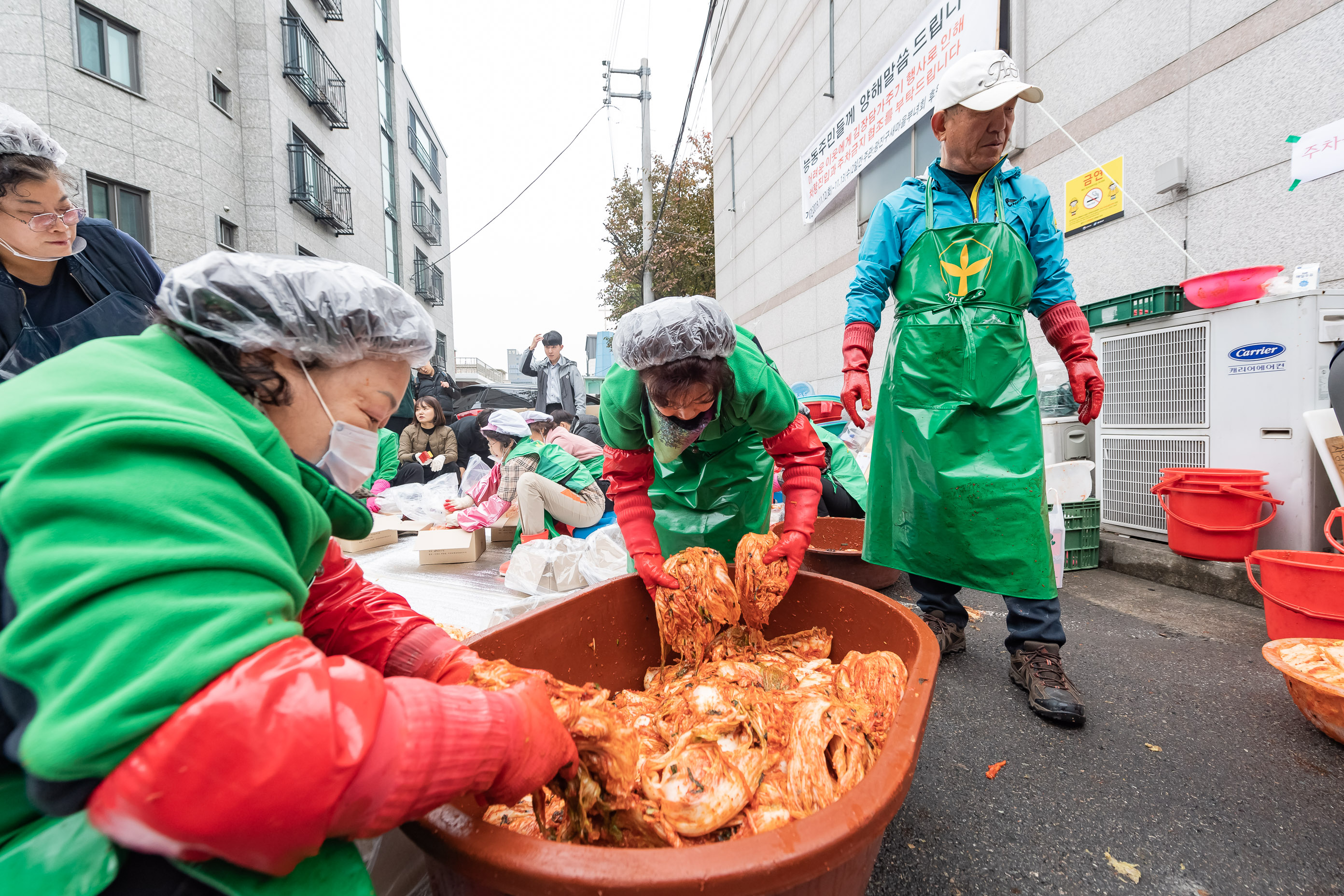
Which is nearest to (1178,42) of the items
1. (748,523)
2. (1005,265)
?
(1005,265)

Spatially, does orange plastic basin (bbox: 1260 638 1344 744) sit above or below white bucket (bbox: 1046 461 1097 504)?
below

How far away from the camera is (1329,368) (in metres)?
2.71

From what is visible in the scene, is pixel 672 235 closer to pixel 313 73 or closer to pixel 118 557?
pixel 313 73

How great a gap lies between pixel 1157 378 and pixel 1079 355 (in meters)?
1.77

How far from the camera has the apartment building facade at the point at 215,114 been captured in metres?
7.88

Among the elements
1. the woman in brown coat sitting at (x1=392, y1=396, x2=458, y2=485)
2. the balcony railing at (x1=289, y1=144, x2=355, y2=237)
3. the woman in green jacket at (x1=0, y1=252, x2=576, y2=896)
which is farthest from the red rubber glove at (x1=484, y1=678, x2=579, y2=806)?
the balcony railing at (x1=289, y1=144, x2=355, y2=237)

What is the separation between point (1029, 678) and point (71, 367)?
2.44 meters

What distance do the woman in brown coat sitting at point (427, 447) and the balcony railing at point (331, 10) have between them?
490 inches

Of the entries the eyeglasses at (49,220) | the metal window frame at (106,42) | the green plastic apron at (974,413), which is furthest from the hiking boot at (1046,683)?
the metal window frame at (106,42)

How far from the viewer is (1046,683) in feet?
6.35

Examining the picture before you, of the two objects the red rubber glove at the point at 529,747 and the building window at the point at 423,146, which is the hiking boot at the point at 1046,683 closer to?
the red rubber glove at the point at 529,747

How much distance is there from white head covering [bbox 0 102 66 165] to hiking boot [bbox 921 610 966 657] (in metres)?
3.25

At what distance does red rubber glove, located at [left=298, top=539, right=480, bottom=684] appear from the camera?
114cm

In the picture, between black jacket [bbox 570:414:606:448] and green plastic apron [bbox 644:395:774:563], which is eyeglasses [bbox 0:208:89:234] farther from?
black jacket [bbox 570:414:606:448]
